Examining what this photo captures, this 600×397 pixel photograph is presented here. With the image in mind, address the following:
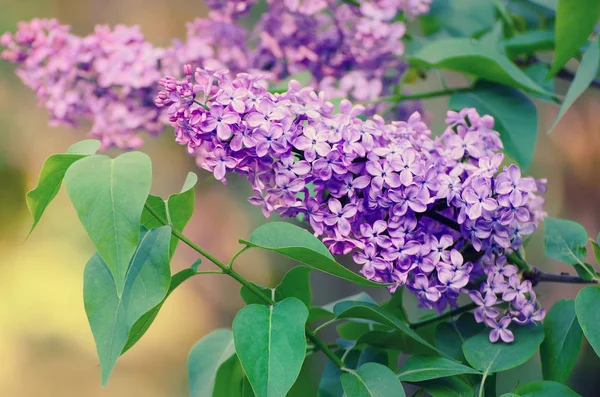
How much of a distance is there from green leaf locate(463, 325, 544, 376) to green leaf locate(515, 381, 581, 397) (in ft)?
0.06

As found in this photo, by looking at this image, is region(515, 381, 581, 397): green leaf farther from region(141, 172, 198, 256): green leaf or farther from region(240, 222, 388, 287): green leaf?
region(141, 172, 198, 256): green leaf

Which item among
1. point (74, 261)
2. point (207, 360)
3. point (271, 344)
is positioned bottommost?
point (74, 261)

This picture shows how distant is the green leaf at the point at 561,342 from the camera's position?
1.62 ft

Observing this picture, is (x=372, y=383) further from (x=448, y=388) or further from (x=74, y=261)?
(x=74, y=261)

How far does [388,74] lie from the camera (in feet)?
2.92

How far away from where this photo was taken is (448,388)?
0.47 meters

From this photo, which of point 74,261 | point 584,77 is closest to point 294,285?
point 584,77

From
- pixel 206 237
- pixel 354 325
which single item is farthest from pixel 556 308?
pixel 206 237

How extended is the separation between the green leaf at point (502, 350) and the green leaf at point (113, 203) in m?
0.25

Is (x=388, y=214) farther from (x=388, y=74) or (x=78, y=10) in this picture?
(x=78, y=10)

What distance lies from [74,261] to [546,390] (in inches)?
86.0

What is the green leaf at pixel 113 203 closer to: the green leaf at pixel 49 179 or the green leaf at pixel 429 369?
the green leaf at pixel 49 179

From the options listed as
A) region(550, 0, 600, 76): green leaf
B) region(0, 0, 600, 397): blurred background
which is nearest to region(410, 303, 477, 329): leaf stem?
region(550, 0, 600, 76): green leaf

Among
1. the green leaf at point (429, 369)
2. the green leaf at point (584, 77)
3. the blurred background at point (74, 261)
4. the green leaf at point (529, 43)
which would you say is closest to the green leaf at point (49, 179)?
the green leaf at point (429, 369)
